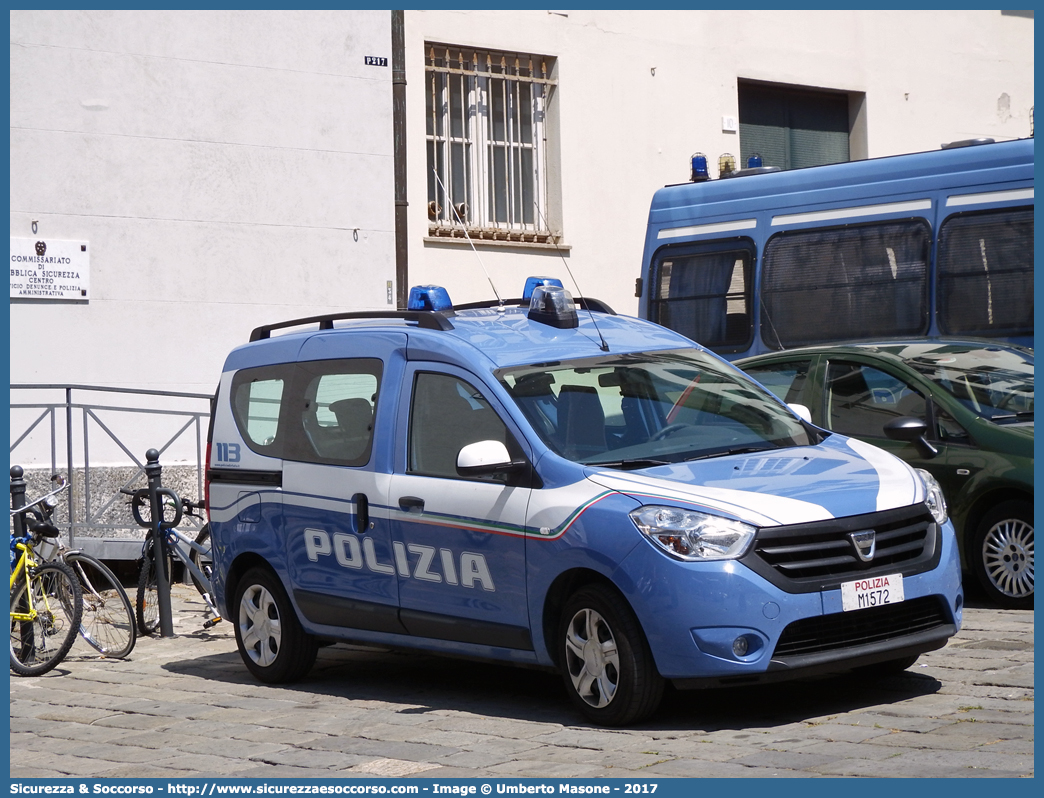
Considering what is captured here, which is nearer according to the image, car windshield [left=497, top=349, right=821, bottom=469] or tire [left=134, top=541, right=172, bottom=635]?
car windshield [left=497, top=349, right=821, bottom=469]

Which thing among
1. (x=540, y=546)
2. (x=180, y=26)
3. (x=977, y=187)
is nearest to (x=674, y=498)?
(x=540, y=546)

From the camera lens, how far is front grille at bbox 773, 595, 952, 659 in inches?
236

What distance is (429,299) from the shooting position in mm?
8016

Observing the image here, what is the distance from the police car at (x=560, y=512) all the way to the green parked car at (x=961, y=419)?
187cm

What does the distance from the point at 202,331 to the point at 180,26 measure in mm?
2946

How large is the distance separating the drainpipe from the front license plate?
985 cm

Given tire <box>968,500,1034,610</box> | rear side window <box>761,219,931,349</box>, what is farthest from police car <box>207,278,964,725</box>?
rear side window <box>761,219,931,349</box>

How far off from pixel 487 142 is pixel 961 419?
868 centimetres

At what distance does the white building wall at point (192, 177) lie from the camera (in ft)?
44.1

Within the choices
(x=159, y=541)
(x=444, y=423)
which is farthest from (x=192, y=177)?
(x=444, y=423)

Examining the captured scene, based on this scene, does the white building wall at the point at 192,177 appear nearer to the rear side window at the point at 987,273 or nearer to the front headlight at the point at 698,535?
the rear side window at the point at 987,273

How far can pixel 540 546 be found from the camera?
6461 millimetres

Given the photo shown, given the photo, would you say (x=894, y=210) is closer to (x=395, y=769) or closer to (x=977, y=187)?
(x=977, y=187)

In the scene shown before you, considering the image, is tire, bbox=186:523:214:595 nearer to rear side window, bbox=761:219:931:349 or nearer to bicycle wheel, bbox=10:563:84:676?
bicycle wheel, bbox=10:563:84:676
